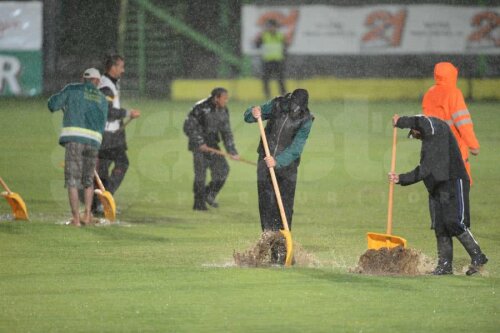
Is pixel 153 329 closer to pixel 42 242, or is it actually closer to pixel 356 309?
pixel 356 309

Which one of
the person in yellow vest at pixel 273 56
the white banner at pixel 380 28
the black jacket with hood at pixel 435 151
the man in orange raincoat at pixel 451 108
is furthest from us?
the white banner at pixel 380 28

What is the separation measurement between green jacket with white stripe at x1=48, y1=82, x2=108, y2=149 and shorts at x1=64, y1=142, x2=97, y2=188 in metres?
0.08

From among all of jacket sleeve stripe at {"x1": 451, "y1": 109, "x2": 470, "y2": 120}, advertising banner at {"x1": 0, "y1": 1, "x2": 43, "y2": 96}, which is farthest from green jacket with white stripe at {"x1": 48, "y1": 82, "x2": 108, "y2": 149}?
advertising banner at {"x1": 0, "y1": 1, "x2": 43, "y2": 96}

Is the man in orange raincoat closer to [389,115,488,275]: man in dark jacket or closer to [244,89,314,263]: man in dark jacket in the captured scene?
[389,115,488,275]: man in dark jacket

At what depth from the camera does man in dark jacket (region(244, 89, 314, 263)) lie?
1273 centimetres

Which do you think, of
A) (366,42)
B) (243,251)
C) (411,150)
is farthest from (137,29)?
(243,251)

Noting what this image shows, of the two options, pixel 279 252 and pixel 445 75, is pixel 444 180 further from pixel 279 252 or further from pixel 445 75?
pixel 445 75

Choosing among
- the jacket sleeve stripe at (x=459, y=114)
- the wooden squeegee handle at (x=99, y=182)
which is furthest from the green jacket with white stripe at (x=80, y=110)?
the jacket sleeve stripe at (x=459, y=114)

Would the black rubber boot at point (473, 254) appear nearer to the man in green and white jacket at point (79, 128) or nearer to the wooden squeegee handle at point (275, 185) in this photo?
the wooden squeegee handle at point (275, 185)

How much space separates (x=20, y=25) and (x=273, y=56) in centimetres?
724

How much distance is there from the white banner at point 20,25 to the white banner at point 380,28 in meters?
5.82

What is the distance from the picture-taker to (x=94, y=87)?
49.5ft

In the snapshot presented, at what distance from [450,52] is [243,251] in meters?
23.7

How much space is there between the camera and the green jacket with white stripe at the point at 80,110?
48.9 ft
